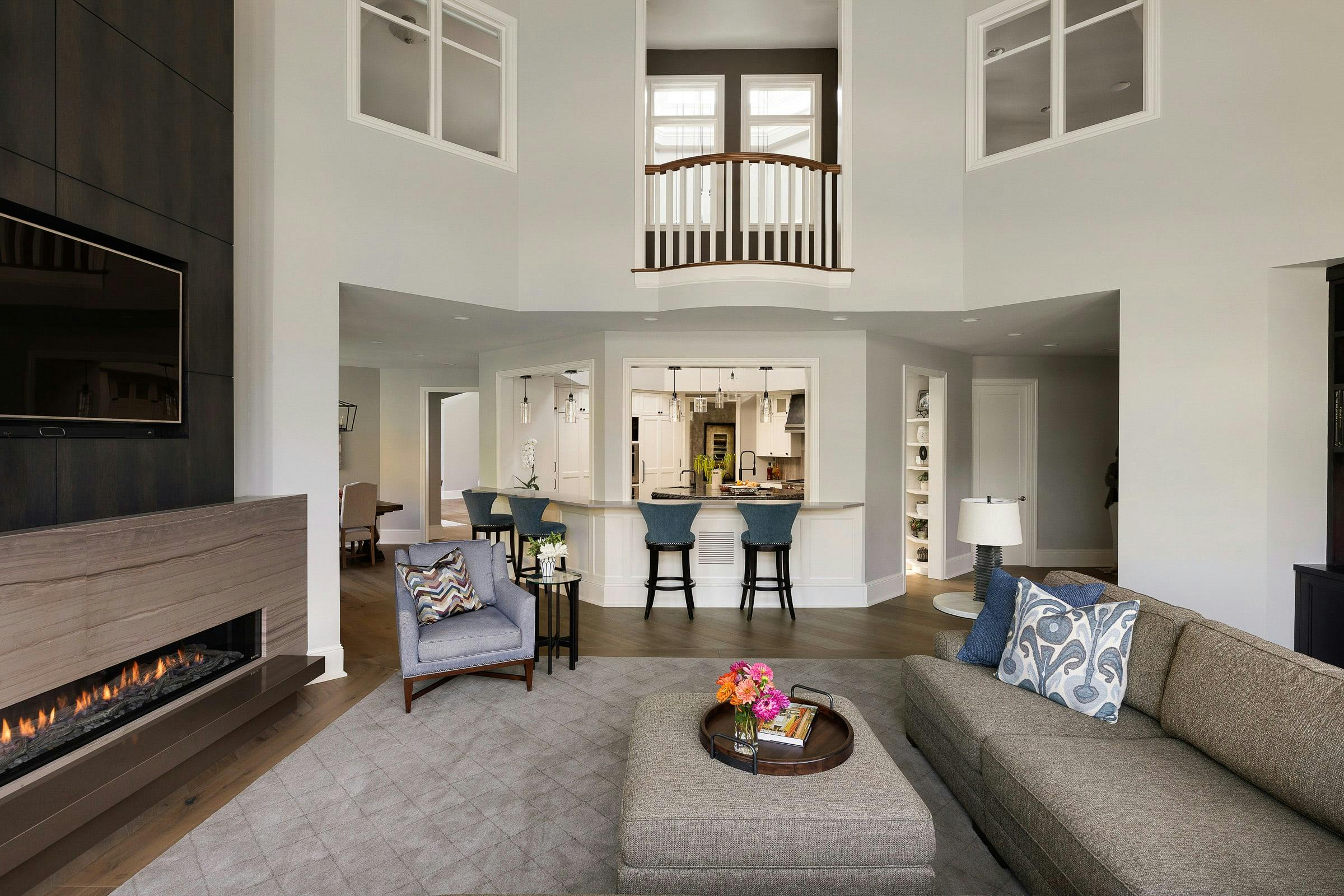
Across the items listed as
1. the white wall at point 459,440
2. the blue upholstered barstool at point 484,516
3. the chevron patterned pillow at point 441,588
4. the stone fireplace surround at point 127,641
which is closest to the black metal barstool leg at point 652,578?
the blue upholstered barstool at point 484,516

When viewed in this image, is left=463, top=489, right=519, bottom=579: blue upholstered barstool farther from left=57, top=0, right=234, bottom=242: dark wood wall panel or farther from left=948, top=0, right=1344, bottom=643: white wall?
left=948, top=0, right=1344, bottom=643: white wall

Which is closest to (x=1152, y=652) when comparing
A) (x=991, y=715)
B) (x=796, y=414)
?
(x=991, y=715)

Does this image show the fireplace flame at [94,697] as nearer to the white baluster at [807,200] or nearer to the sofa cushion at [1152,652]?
the sofa cushion at [1152,652]

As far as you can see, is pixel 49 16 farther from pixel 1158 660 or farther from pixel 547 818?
pixel 1158 660

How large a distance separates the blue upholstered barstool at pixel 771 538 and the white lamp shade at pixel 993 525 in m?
1.92

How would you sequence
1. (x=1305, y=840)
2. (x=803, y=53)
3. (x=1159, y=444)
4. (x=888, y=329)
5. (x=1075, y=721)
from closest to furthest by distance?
1. (x=1305, y=840)
2. (x=1075, y=721)
3. (x=1159, y=444)
4. (x=888, y=329)
5. (x=803, y=53)

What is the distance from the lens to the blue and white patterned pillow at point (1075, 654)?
8.35 ft

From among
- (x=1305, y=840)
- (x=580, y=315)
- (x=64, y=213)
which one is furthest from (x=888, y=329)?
(x=64, y=213)

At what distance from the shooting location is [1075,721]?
2.46 metres

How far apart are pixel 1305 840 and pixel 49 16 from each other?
4886 mm

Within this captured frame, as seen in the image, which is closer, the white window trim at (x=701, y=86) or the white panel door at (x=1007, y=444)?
the white window trim at (x=701, y=86)

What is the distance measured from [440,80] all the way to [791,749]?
4.92m

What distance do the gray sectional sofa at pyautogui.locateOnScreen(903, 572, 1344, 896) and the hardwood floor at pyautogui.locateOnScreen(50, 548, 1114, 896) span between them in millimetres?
2241

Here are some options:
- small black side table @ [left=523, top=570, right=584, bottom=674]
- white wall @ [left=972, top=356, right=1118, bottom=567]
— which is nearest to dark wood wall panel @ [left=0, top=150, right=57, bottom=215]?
small black side table @ [left=523, top=570, right=584, bottom=674]
